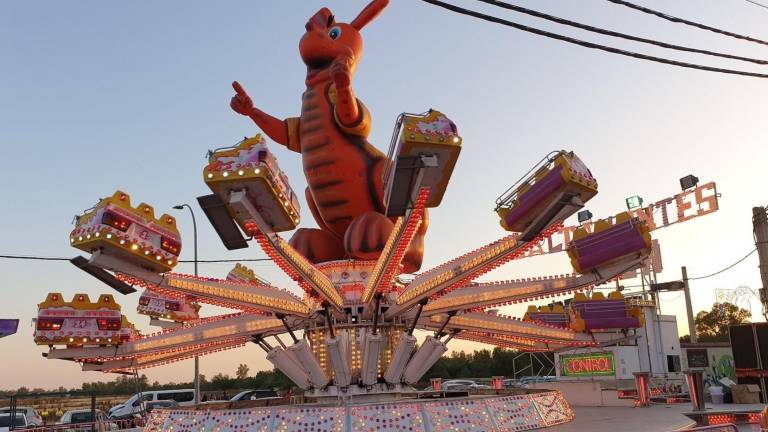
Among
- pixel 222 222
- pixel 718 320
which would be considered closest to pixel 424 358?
pixel 222 222

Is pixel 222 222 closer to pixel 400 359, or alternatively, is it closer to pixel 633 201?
pixel 400 359

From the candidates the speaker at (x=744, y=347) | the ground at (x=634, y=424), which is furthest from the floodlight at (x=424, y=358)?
the speaker at (x=744, y=347)

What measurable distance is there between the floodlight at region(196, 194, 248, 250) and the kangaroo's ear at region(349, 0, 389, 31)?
382 inches

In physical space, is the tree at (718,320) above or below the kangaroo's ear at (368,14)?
below

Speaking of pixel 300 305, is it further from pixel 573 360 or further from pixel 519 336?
pixel 573 360

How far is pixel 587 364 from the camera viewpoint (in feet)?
107

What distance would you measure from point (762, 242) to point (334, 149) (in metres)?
18.0

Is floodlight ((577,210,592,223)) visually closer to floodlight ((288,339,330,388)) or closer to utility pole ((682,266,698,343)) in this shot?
utility pole ((682,266,698,343))

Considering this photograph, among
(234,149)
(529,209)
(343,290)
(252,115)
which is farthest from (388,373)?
(252,115)

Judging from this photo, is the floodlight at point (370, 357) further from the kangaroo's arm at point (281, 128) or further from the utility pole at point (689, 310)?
the utility pole at point (689, 310)

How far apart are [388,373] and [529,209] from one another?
6134mm

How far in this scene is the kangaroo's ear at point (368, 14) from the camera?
2023 cm

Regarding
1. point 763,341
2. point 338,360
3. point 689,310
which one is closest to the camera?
point 338,360

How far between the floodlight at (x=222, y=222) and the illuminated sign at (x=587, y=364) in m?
23.8
